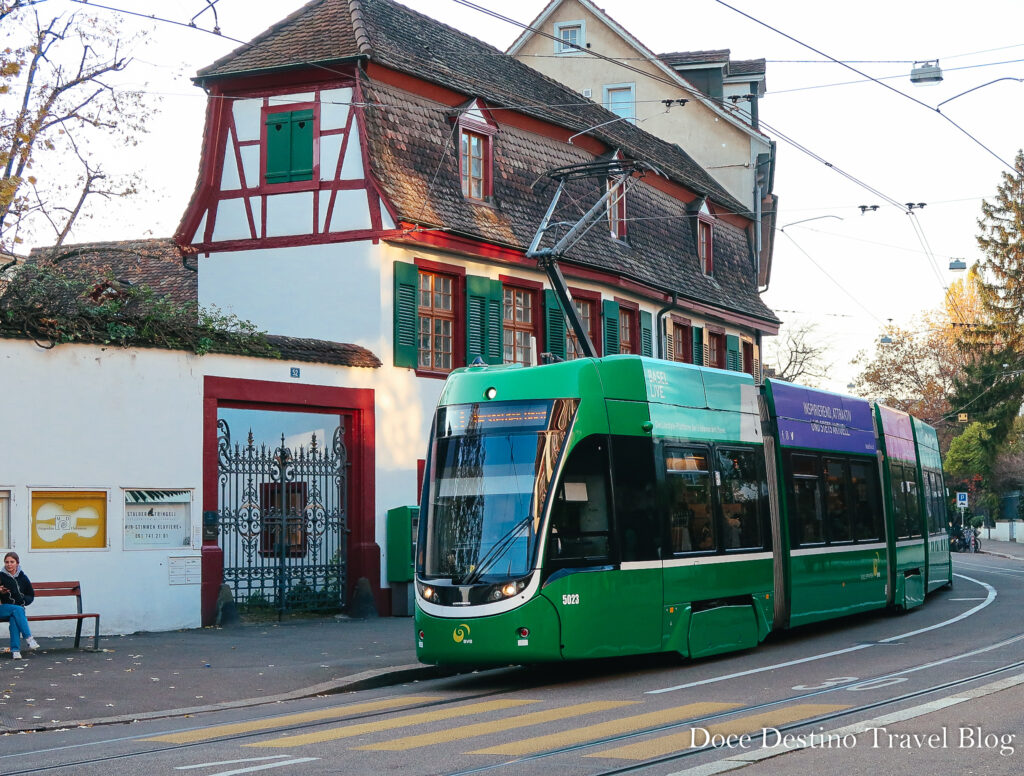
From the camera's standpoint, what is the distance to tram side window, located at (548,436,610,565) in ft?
43.8

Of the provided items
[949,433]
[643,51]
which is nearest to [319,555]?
[643,51]

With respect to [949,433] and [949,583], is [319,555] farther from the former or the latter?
[949,433]

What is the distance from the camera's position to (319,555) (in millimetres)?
22219

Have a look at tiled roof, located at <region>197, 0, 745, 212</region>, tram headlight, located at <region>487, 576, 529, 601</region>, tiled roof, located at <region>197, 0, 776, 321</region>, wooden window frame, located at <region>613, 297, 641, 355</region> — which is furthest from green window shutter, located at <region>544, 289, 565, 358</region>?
tram headlight, located at <region>487, 576, 529, 601</region>

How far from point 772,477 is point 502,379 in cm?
468

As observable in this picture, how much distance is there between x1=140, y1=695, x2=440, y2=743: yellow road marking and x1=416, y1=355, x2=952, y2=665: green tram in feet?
2.50

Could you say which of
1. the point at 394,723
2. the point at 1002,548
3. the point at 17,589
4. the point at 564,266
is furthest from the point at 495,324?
the point at 1002,548

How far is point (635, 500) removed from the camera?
1420 cm

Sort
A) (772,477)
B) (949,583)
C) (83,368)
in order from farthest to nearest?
1. (949,583)
2. (83,368)
3. (772,477)

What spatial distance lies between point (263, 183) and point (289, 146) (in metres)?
0.82

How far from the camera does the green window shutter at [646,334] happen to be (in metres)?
31.8

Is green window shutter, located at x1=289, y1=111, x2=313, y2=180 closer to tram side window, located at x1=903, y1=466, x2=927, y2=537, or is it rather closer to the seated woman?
the seated woman

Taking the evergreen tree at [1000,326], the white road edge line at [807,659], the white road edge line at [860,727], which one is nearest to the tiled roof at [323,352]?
Answer: the white road edge line at [807,659]

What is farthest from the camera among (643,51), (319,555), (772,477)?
(643,51)
